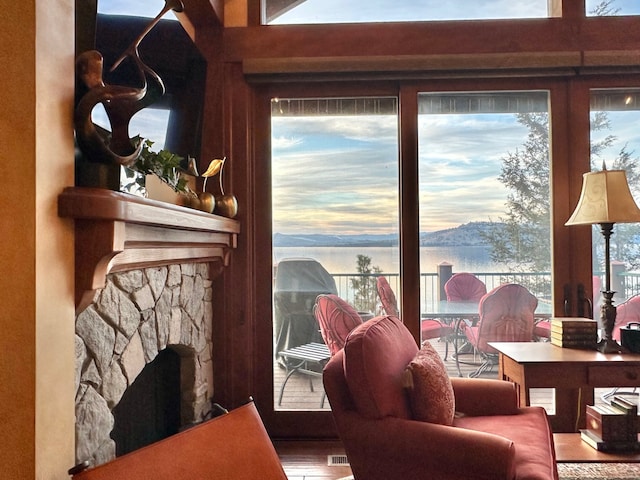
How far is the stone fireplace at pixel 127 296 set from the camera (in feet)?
4.22

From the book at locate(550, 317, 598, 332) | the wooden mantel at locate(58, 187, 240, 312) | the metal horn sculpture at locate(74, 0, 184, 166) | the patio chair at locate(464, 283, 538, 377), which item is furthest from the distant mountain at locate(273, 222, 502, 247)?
the metal horn sculpture at locate(74, 0, 184, 166)

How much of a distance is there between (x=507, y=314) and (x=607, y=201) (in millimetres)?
982

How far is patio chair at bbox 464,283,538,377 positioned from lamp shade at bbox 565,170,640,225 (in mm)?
684

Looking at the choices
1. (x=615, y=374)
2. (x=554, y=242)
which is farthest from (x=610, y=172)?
(x=615, y=374)

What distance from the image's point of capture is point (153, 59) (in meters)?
2.00

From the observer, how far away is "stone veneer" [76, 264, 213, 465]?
1434mm

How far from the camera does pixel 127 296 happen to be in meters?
1.71

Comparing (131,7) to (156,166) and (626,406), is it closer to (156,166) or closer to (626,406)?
(156,166)

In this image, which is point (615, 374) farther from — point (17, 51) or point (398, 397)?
point (17, 51)

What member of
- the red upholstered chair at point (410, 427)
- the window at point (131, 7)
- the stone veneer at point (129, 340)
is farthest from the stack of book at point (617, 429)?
the window at point (131, 7)

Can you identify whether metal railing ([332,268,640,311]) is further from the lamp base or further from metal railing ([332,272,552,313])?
the lamp base

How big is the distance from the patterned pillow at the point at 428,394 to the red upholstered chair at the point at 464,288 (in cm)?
124

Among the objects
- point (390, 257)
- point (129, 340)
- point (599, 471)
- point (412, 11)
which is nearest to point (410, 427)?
point (129, 340)

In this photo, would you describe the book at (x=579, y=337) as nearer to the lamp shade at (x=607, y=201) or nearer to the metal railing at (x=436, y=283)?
the metal railing at (x=436, y=283)
